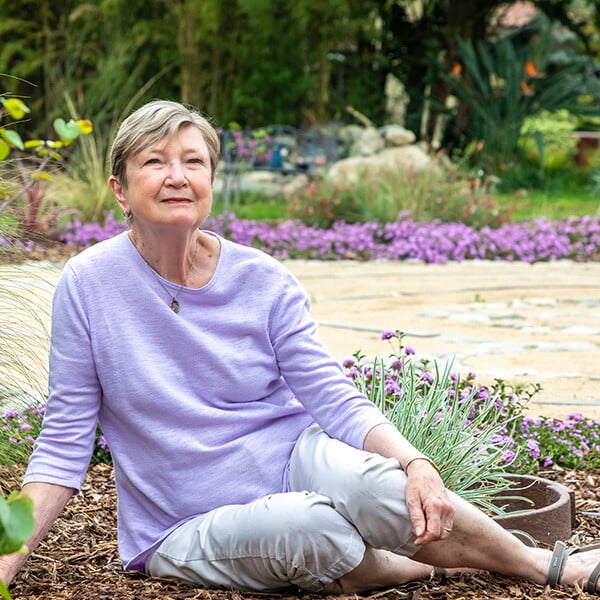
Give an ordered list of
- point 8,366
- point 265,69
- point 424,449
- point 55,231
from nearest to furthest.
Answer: point 424,449 → point 8,366 → point 55,231 → point 265,69

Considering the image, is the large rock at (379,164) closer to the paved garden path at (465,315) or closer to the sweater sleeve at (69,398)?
the paved garden path at (465,315)

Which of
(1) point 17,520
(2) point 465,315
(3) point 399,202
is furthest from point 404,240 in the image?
(1) point 17,520

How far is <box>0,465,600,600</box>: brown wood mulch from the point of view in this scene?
2303 millimetres

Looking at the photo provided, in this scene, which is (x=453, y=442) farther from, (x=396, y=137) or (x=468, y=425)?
(x=396, y=137)

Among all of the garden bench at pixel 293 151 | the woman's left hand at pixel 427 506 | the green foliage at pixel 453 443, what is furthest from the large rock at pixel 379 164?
the woman's left hand at pixel 427 506

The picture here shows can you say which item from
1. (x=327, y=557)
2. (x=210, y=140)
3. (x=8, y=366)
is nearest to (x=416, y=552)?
(x=327, y=557)

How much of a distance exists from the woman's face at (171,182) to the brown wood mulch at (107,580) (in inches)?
30.0

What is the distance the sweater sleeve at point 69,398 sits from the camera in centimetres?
229

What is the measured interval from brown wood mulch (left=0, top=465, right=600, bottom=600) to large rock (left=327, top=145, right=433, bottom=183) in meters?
8.66

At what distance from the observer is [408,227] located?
395 inches

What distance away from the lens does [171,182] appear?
227 cm

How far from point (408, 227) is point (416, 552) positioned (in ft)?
25.8

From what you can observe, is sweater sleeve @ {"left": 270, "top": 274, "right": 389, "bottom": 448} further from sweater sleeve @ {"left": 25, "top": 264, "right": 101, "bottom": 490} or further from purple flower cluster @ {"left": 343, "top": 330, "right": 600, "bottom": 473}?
purple flower cluster @ {"left": 343, "top": 330, "right": 600, "bottom": 473}

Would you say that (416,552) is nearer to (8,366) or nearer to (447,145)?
(8,366)
